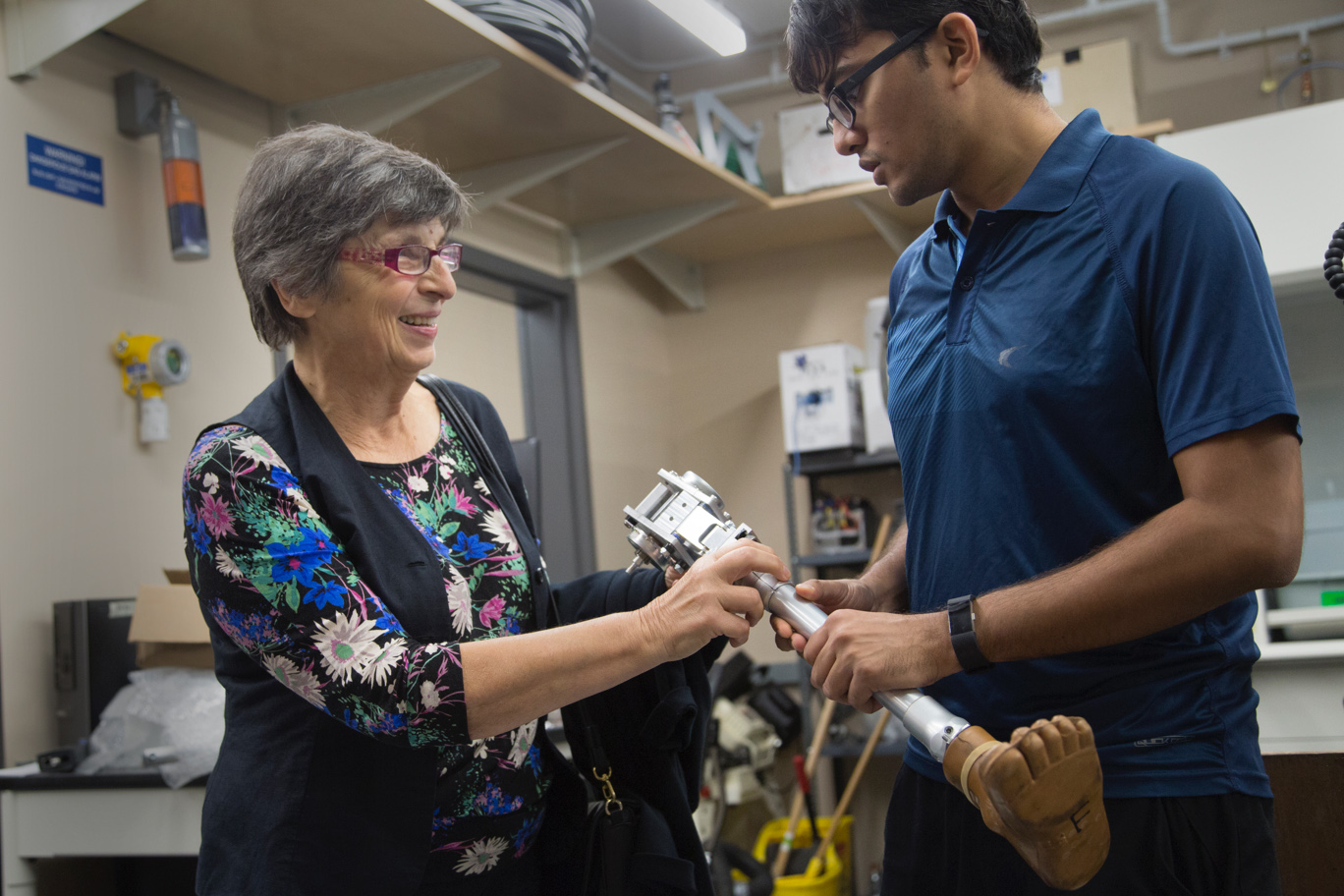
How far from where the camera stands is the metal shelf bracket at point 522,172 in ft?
10.3

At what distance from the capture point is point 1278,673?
2.42 metres

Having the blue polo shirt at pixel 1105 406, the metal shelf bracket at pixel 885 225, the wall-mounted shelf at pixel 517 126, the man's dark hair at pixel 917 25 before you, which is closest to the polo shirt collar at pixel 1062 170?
the blue polo shirt at pixel 1105 406

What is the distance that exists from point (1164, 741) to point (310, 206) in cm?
108

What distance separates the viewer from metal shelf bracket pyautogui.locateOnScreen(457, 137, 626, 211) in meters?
3.15

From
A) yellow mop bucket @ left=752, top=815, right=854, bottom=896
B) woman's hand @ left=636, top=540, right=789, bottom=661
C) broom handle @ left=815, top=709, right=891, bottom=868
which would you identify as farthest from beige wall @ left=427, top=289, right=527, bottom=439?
woman's hand @ left=636, top=540, right=789, bottom=661

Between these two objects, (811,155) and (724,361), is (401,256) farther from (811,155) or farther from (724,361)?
(724,361)

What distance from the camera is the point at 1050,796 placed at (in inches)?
31.6

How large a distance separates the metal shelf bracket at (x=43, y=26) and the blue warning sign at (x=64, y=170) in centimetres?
15

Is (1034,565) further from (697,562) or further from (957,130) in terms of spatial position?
(957,130)

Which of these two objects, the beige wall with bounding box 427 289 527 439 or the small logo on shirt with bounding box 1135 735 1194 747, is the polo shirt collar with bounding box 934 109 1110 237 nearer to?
the small logo on shirt with bounding box 1135 735 1194 747

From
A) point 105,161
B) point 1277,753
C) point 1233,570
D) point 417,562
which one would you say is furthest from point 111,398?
point 1277,753

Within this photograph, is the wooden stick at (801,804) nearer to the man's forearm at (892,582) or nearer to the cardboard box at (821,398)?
the cardboard box at (821,398)

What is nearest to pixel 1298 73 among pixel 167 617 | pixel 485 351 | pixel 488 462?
pixel 485 351

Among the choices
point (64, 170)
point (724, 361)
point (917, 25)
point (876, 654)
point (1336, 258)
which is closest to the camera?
point (876, 654)
